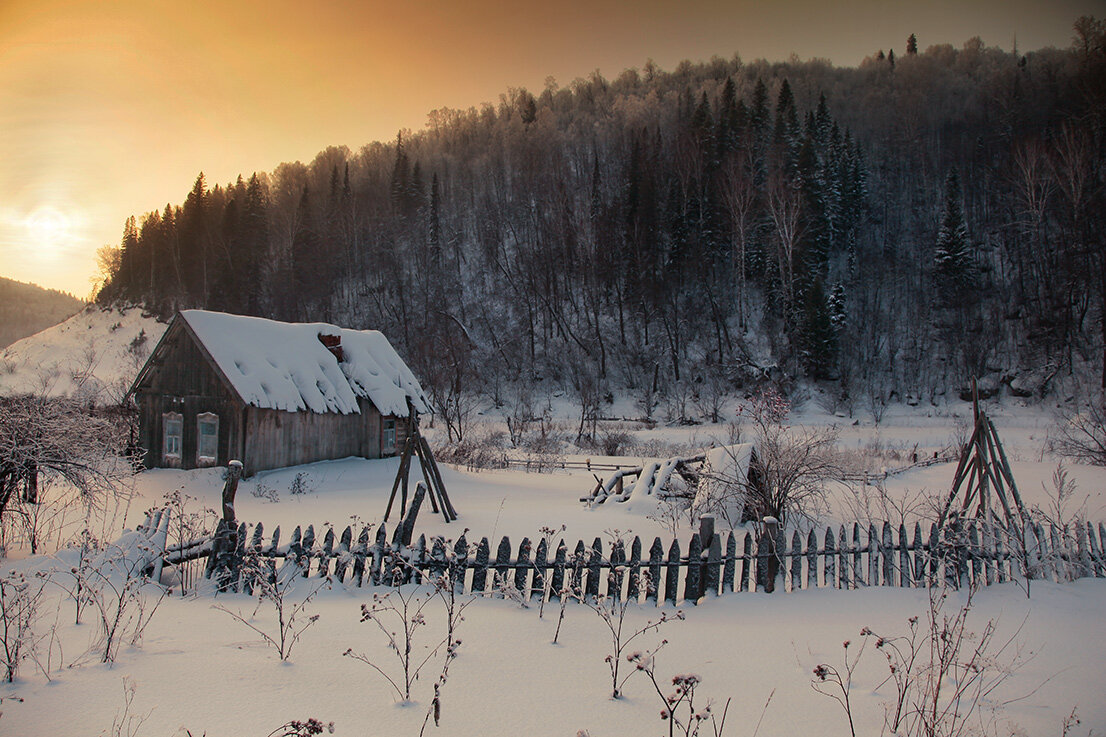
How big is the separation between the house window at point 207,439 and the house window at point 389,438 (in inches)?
244

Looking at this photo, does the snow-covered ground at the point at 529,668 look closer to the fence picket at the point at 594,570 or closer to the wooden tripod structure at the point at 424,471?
the fence picket at the point at 594,570

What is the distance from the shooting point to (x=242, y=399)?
18.1 metres

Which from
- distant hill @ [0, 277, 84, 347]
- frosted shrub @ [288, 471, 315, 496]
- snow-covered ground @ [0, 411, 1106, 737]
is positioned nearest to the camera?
snow-covered ground @ [0, 411, 1106, 737]

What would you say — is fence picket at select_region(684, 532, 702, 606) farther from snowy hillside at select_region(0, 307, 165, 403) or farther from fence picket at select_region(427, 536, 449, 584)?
snowy hillside at select_region(0, 307, 165, 403)

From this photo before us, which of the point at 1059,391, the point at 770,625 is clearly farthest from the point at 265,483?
the point at 1059,391

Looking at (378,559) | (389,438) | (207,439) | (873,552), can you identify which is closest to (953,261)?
(389,438)

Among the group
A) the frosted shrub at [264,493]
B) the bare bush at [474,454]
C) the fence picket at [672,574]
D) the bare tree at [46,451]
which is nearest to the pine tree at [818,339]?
the bare bush at [474,454]

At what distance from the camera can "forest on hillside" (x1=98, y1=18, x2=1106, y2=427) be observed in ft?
133

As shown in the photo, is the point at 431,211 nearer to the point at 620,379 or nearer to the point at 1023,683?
the point at 620,379

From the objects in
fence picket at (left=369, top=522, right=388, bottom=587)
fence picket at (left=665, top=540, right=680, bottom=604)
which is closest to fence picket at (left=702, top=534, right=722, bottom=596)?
fence picket at (left=665, top=540, right=680, bottom=604)

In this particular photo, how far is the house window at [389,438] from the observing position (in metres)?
23.6

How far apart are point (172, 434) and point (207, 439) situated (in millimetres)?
1566

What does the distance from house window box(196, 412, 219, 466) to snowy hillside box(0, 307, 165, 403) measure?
2980 cm

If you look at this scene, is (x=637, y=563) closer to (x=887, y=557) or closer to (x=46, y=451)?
(x=887, y=557)
